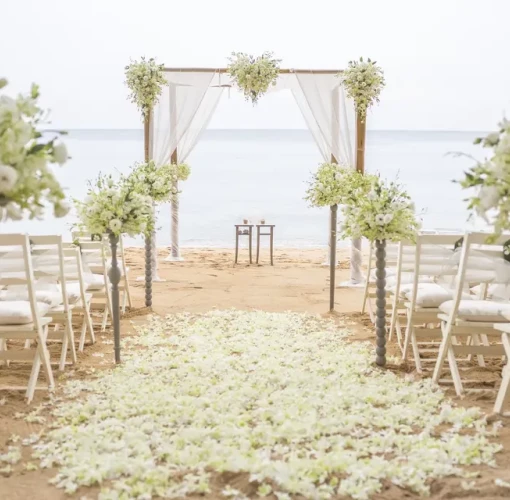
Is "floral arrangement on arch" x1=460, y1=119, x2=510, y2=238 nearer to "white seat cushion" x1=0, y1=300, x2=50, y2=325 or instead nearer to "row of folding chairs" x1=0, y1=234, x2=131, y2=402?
"row of folding chairs" x1=0, y1=234, x2=131, y2=402

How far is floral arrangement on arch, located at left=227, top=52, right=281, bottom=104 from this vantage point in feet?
30.8

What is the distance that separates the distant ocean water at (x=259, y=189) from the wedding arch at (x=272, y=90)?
0.71 metres

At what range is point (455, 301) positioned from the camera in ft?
14.8

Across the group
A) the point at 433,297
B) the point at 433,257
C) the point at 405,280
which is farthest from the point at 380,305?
the point at 405,280

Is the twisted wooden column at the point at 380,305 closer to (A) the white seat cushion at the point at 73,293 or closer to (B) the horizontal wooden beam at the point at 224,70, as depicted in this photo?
(A) the white seat cushion at the point at 73,293

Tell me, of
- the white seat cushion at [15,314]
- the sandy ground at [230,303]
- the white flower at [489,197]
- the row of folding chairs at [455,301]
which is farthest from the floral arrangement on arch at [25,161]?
the row of folding chairs at [455,301]

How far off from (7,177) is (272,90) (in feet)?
27.1

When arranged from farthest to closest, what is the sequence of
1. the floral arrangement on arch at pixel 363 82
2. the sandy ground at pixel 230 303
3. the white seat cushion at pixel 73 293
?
the floral arrangement on arch at pixel 363 82 → the white seat cushion at pixel 73 293 → the sandy ground at pixel 230 303

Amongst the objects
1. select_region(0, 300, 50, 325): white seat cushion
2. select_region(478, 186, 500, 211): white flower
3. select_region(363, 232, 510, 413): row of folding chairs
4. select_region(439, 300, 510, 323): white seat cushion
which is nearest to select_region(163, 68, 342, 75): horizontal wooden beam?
select_region(363, 232, 510, 413): row of folding chairs

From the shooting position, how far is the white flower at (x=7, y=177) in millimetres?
2145

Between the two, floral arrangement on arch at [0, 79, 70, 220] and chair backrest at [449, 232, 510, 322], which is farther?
chair backrest at [449, 232, 510, 322]

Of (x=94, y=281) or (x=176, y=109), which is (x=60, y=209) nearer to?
(x=94, y=281)

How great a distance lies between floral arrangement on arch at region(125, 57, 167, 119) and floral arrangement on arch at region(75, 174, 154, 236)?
13.9ft

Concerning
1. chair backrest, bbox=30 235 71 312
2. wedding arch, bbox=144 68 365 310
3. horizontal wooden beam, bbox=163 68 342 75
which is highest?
horizontal wooden beam, bbox=163 68 342 75
